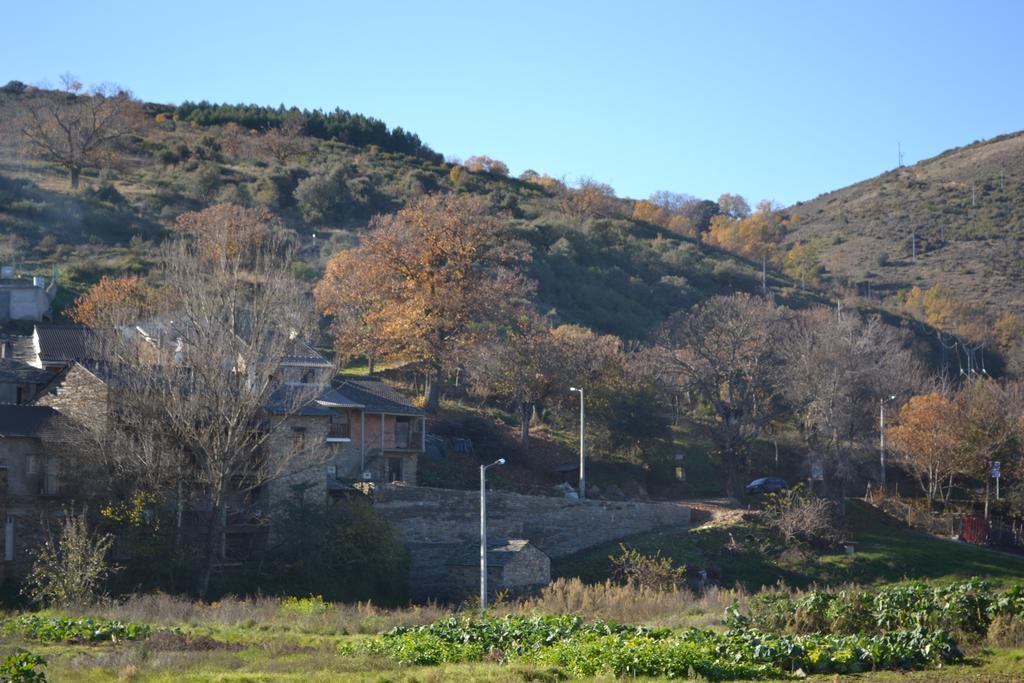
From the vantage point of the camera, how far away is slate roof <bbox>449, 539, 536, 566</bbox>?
39.7m

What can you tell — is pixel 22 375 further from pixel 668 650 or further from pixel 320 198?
pixel 320 198

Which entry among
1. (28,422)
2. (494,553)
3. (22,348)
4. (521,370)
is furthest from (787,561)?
(22,348)

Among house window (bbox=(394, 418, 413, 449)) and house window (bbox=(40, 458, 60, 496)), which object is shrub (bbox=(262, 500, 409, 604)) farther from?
house window (bbox=(394, 418, 413, 449))

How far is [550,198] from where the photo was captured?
429ft

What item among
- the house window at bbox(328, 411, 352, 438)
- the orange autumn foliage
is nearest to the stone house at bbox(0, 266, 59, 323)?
the orange autumn foliage

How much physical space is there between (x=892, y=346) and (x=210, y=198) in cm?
5405

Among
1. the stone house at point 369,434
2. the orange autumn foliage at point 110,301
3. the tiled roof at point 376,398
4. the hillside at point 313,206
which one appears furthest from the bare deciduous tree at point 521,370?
the hillside at point 313,206

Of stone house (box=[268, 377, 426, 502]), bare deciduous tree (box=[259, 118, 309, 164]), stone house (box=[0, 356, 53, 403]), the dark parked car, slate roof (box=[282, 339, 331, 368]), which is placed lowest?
the dark parked car

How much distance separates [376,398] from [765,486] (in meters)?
19.8

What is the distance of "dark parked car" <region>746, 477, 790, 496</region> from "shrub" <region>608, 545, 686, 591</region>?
1437 cm

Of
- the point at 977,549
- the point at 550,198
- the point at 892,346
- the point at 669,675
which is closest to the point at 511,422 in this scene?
the point at 977,549

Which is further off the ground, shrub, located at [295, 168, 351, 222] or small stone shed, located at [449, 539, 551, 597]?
shrub, located at [295, 168, 351, 222]

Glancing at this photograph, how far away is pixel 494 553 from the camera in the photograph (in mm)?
39969

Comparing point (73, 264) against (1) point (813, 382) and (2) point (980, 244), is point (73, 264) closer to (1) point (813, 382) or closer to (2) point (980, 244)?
(1) point (813, 382)
